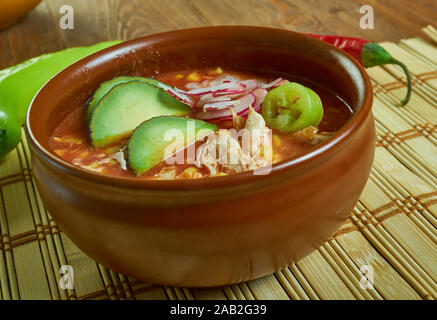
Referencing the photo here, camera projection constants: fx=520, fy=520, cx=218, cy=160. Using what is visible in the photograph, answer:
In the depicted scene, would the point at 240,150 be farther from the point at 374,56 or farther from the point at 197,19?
the point at 197,19

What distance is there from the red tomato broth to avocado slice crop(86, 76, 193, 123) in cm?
5

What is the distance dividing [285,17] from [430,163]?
1428 mm

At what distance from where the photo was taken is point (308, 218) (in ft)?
3.32

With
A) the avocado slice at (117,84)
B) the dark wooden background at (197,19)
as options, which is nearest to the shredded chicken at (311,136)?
the avocado slice at (117,84)

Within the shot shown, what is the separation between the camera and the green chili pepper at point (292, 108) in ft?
4.18

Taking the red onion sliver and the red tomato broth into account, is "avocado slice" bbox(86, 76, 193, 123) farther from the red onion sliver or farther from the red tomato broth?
the red onion sliver

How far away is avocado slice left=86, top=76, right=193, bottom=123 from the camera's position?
1.44m

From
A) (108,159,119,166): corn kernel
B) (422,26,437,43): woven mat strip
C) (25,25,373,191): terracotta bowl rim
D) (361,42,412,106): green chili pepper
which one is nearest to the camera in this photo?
(25,25,373,191): terracotta bowl rim

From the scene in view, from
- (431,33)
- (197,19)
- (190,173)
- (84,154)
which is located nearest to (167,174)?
(190,173)

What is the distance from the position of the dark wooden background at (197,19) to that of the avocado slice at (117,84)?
1.24m

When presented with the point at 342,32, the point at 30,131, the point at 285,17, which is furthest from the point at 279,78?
the point at 285,17

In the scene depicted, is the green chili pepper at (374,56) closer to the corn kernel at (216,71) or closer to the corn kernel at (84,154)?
the corn kernel at (216,71)

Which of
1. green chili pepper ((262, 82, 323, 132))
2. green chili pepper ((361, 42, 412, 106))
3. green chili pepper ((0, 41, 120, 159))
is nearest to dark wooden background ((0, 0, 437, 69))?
green chili pepper ((0, 41, 120, 159))
